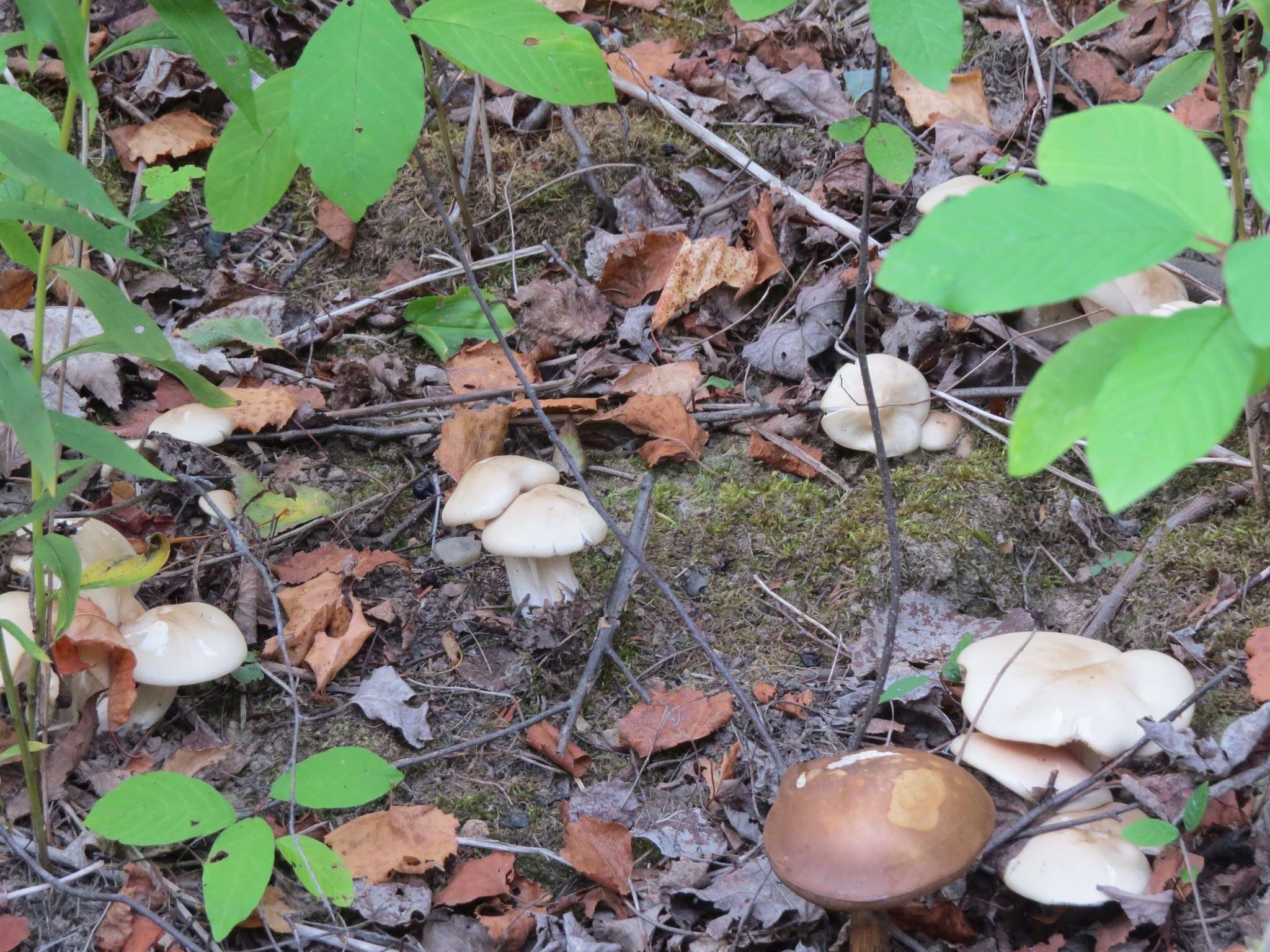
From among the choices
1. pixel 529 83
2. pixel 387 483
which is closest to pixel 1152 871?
pixel 529 83

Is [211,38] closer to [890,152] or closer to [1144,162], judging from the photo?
[890,152]

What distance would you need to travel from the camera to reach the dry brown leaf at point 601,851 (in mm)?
2461

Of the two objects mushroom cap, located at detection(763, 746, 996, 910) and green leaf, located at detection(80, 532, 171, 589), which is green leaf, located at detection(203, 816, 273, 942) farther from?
mushroom cap, located at detection(763, 746, 996, 910)

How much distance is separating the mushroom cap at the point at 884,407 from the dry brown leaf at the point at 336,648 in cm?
174

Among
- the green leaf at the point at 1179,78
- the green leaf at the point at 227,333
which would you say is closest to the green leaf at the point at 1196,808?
the green leaf at the point at 1179,78

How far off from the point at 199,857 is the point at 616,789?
1.07 m

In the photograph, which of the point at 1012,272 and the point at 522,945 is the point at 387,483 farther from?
the point at 1012,272

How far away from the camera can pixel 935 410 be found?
363 cm

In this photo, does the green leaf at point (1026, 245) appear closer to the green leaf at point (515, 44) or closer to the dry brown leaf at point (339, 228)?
the green leaf at point (515, 44)

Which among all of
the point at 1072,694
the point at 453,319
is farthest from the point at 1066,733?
the point at 453,319

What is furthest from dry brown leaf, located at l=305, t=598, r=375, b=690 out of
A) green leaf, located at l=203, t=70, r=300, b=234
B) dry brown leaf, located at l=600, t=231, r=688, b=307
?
dry brown leaf, located at l=600, t=231, r=688, b=307

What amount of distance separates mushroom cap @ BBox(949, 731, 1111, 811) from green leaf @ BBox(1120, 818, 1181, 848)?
18cm

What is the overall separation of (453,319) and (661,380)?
3.26ft

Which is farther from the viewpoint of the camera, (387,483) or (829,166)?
(829,166)
